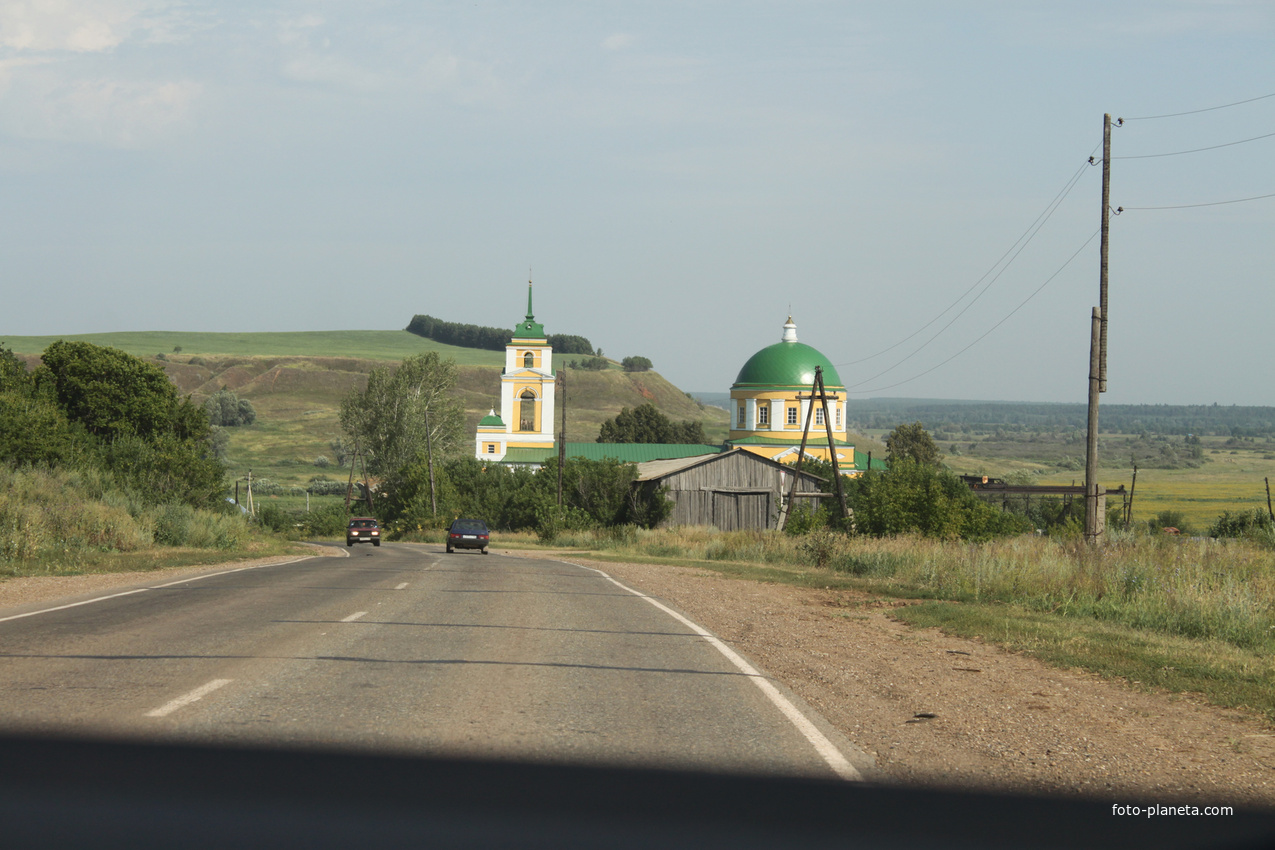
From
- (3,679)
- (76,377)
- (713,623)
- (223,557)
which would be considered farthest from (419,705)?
(76,377)

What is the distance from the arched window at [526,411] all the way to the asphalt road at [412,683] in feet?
229

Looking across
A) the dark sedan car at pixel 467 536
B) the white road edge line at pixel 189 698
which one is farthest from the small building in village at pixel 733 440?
the white road edge line at pixel 189 698

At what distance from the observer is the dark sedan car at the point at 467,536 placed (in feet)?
141

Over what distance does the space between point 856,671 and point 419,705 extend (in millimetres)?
4450

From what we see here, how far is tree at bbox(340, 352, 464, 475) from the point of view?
83500 mm

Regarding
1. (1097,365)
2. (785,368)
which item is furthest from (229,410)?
(1097,365)

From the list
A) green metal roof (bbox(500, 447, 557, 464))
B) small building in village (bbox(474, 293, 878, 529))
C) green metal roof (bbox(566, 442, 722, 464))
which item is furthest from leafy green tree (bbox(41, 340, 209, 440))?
green metal roof (bbox(566, 442, 722, 464))

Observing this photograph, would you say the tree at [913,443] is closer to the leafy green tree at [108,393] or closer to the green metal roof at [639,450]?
the green metal roof at [639,450]

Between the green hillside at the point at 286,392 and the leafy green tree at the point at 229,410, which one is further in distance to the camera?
the leafy green tree at the point at 229,410

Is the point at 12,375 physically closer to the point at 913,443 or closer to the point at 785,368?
the point at 785,368

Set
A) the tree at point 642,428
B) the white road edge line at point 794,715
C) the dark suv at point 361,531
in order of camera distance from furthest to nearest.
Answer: the tree at point 642,428 < the dark suv at point 361,531 < the white road edge line at point 794,715

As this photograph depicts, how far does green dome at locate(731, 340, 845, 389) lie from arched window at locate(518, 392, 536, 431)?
17.4 metres

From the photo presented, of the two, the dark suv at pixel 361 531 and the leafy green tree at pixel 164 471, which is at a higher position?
the leafy green tree at pixel 164 471

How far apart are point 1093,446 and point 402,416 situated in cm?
6612
